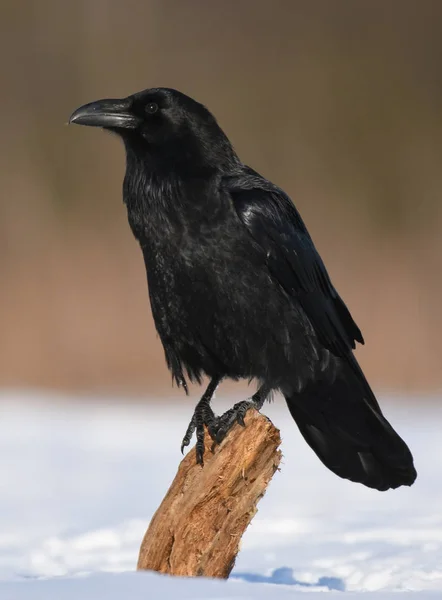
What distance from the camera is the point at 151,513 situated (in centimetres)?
470

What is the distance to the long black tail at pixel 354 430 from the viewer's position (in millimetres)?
4242

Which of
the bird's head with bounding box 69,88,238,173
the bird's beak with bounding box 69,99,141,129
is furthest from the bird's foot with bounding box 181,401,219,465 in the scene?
the bird's beak with bounding box 69,99,141,129

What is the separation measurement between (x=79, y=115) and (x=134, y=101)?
22 cm

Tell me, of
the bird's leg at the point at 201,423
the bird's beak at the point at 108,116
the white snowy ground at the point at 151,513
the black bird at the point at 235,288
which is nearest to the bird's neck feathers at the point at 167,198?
the black bird at the point at 235,288

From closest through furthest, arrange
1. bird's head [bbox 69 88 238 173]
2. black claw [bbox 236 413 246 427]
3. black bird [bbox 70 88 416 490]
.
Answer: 1. black claw [bbox 236 413 246 427]
2. black bird [bbox 70 88 416 490]
3. bird's head [bbox 69 88 238 173]

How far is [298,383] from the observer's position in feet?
13.5

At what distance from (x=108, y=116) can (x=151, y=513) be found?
1665mm

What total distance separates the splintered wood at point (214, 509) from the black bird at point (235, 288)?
0.63ft

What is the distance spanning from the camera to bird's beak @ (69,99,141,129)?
4242mm

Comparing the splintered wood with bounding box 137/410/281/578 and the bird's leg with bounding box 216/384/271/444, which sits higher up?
the bird's leg with bounding box 216/384/271/444

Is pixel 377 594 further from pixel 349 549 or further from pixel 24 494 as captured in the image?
pixel 24 494

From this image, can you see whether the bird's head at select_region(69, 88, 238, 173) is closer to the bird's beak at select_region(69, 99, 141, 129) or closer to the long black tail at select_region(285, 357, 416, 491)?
the bird's beak at select_region(69, 99, 141, 129)

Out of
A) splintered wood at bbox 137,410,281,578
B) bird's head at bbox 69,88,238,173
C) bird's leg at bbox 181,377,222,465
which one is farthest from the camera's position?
bird's head at bbox 69,88,238,173

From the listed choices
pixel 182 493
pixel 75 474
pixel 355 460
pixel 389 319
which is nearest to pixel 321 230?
pixel 389 319
